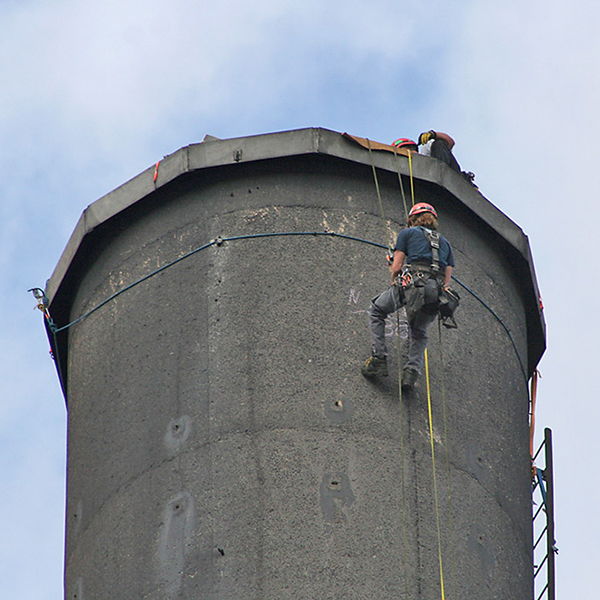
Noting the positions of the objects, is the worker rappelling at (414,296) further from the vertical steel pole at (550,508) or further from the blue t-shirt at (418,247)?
the vertical steel pole at (550,508)

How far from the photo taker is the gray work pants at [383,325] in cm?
1838

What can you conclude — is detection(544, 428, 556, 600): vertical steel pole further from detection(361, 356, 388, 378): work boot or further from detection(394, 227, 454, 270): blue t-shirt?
detection(361, 356, 388, 378): work boot

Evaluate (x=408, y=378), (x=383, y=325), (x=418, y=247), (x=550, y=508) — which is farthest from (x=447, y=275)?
(x=550, y=508)

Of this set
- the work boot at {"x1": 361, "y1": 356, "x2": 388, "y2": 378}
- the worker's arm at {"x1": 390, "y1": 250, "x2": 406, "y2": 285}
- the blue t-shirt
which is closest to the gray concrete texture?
the work boot at {"x1": 361, "y1": 356, "x2": 388, "y2": 378}

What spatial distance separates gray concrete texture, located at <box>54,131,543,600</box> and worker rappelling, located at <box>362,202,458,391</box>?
213mm

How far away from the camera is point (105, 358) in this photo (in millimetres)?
19359

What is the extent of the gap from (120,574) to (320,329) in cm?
324

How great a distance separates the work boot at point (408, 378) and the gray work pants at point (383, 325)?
4cm

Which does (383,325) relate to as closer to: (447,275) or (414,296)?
(414,296)

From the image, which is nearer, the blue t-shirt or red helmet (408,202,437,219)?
the blue t-shirt

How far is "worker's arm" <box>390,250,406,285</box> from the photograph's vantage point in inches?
733

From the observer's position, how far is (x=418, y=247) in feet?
61.1

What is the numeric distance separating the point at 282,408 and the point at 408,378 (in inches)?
54.5

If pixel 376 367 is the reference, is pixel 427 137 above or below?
above
